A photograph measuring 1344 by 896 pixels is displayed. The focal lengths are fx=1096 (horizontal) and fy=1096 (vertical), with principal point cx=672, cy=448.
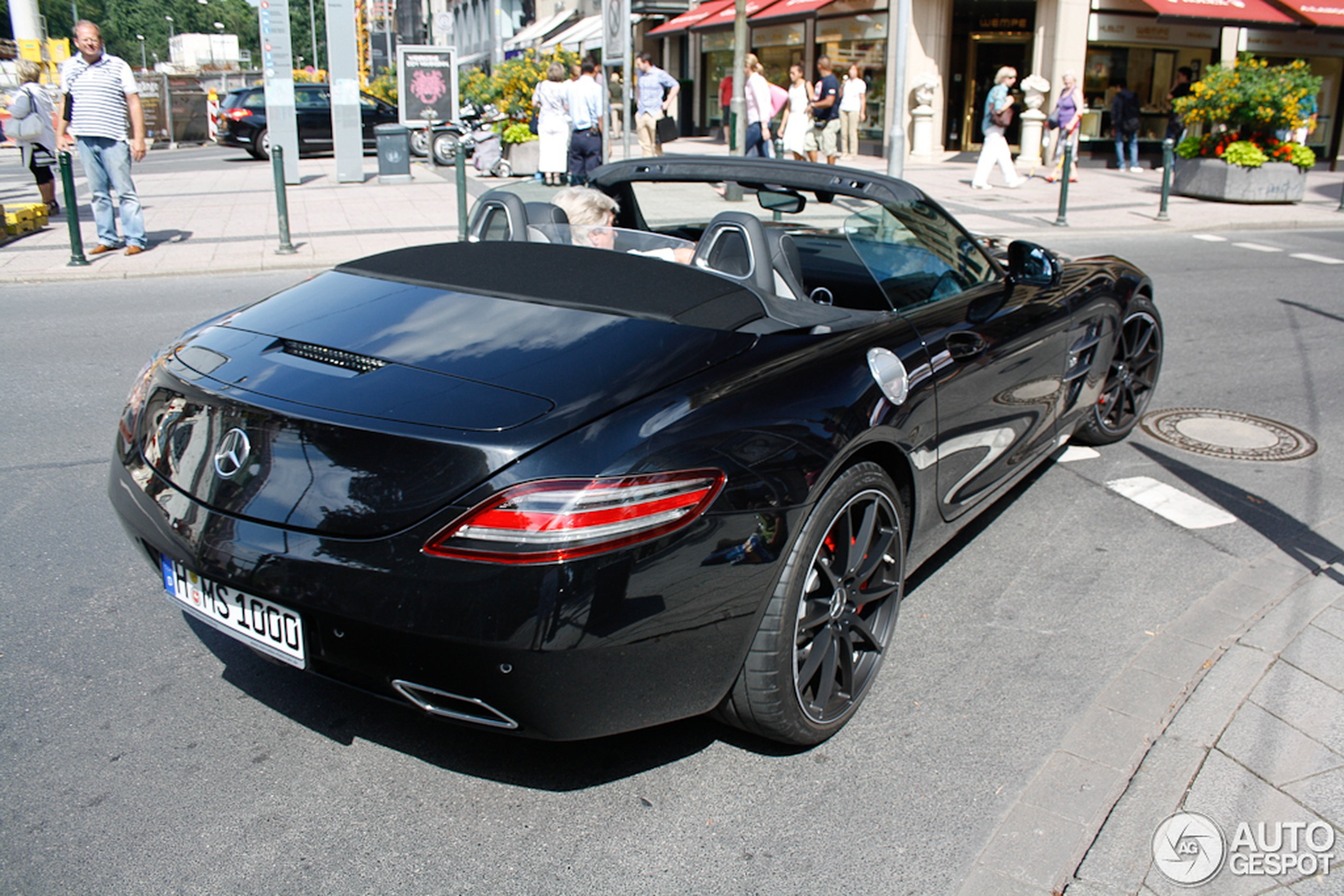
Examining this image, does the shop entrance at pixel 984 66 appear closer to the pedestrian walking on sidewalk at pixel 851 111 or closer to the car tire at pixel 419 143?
the pedestrian walking on sidewalk at pixel 851 111

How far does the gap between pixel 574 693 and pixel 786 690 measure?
592mm

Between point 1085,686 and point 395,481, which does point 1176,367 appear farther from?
point 395,481

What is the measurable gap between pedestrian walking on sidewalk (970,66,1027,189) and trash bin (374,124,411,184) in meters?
9.42

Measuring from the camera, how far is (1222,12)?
22656mm

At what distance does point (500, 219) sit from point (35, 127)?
468 inches

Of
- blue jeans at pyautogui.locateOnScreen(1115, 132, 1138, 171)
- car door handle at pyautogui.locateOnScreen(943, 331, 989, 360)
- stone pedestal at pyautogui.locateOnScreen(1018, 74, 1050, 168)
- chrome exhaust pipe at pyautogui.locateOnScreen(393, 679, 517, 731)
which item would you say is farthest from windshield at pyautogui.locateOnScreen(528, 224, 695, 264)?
blue jeans at pyautogui.locateOnScreen(1115, 132, 1138, 171)

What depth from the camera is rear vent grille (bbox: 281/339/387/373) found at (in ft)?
8.52

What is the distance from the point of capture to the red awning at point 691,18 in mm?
30417

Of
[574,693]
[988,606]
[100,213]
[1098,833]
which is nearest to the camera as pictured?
[574,693]

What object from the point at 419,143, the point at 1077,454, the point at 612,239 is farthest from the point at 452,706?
the point at 419,143

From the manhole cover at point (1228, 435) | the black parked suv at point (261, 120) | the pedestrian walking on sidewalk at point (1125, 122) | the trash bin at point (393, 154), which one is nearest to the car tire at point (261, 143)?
the black parked suv at point (261, 120)

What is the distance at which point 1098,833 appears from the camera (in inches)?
99.7

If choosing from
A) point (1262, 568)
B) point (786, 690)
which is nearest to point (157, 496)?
point (786, 690)

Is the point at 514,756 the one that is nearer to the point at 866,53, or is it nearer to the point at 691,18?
the point at 866,53
